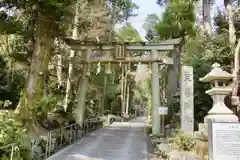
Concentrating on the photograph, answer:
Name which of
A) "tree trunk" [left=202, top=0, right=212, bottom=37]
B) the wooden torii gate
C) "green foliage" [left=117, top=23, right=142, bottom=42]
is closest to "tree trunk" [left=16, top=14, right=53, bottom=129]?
the wooden torii gate

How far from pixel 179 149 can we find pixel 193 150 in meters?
0.37

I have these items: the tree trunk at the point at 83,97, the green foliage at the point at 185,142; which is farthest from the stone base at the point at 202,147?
the tree trunk at the point at 83,97

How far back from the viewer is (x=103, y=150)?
869 cm

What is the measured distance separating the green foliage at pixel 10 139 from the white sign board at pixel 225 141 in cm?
358

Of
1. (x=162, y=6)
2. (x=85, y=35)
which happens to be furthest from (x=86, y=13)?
(x=162, y=6)

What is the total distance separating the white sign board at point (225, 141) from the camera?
4.11 metres

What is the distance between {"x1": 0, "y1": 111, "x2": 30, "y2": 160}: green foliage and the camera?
5.18 metres

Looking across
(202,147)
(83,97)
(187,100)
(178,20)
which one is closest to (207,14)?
(178,20)

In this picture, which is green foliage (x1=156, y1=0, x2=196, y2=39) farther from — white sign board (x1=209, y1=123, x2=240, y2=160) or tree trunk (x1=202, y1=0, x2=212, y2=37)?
white sign board (x1=209, y1=123, x2=240, y2=160)

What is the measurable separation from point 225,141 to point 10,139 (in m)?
3.94

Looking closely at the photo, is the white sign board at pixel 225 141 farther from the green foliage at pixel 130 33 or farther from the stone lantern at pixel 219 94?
the green foliage at pixel 130 33

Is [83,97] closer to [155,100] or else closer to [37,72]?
[155,100]

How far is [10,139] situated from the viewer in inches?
211

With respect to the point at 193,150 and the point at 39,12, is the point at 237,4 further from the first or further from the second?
the point at 39,12
